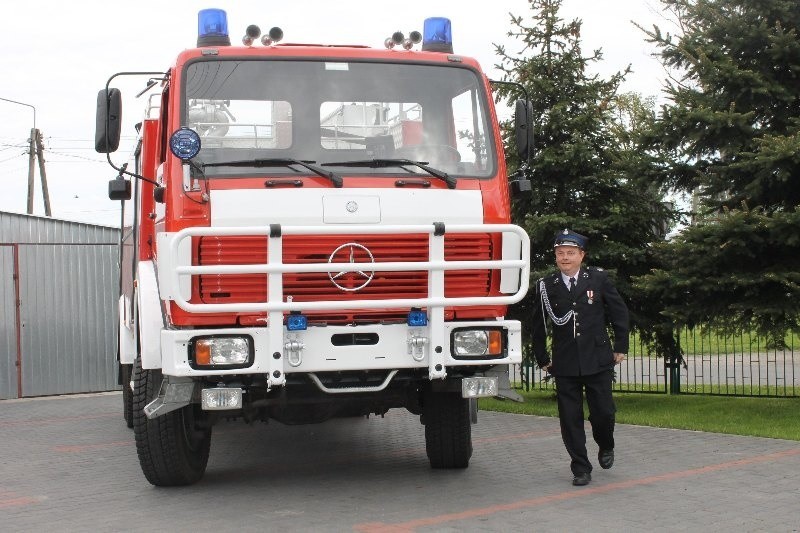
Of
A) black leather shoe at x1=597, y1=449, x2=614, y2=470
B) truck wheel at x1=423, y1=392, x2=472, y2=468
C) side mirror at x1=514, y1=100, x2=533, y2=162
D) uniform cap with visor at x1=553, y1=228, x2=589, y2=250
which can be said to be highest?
side mirror at x1=514, y1=100, x2=533, y2=162

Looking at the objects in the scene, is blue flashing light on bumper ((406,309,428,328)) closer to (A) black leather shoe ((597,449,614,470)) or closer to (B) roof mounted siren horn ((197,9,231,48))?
(A) black leather shoe ((597,449,614,470))

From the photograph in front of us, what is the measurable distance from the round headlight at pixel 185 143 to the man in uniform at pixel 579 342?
103 inches

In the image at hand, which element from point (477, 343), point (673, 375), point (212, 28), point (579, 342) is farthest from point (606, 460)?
point (673, 375)

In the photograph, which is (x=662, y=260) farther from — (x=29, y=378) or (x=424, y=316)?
(x=29, y=378)

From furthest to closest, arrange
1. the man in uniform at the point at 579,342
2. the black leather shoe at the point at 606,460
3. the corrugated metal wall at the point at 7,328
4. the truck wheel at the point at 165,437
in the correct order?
the corrugated metal wall at the point at 7,328
the black leather shoe at the point at 606,460
the man in uniform at the point at 579,342
the truck wheel at the point at 165,437

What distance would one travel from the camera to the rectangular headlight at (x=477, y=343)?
7.21 m

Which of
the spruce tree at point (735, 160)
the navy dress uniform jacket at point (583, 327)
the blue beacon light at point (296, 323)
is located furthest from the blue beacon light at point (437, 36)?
the spruce tree at point (735, 160)

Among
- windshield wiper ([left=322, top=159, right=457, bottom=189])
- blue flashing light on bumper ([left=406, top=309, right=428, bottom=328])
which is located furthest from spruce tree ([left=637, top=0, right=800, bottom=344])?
blue flashing light on bumper ([left=406, top=309, right=428, bottom=328])

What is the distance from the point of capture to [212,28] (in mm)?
7773

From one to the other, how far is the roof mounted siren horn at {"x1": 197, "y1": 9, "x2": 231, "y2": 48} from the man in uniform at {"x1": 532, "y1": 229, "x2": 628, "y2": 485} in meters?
2.72

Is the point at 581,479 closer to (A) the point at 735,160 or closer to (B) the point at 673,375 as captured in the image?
(A) the point at 735,160

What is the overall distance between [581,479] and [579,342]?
0.94 meters

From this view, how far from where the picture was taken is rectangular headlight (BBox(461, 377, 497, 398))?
24.0ft

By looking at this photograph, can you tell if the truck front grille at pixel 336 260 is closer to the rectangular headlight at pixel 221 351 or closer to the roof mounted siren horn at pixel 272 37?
the rectangular headlight at pixel 221 351
